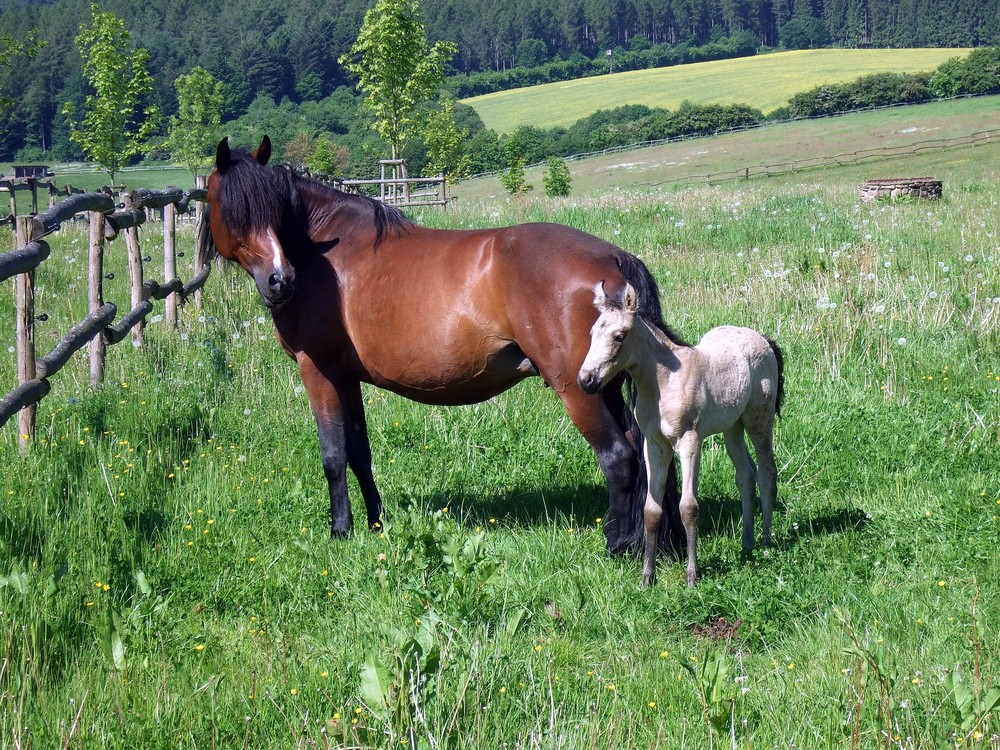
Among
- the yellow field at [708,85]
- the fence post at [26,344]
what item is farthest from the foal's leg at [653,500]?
the yellow field at [708,85]

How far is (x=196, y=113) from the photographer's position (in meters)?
48.7

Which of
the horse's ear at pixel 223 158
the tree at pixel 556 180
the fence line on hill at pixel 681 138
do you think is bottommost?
the horse's ear at pixel 223 158

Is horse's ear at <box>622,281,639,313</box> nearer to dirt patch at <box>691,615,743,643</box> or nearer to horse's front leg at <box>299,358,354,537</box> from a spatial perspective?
dirt patch at <box>691,615,743,643</box>

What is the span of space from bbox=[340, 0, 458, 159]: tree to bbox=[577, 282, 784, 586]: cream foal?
3270 centimetres

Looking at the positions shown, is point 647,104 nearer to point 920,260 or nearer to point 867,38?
point 867,38

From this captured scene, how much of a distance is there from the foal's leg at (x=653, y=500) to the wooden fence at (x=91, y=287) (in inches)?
133

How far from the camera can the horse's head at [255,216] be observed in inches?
197

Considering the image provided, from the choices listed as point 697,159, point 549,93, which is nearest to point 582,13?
point 549,93

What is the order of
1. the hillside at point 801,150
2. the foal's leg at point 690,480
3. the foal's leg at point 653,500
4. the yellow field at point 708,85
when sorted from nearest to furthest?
1. the foal's leg at point 690,480
2. the foal's leg at point 653,500
3. the hillside at point 801,150
4. the yellow field at point 708,85

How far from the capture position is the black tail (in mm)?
4680

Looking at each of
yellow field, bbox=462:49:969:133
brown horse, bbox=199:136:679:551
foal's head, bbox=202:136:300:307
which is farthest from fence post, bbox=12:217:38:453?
yellow field, bbox=462:49:969:133

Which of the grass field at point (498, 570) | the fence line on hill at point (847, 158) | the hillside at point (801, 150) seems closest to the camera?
the grass field at point (498, 570)

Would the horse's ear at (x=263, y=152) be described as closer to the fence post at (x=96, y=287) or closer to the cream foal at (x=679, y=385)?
the cream foal at (x=679, y=385)

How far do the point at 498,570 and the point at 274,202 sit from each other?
2499 mm
